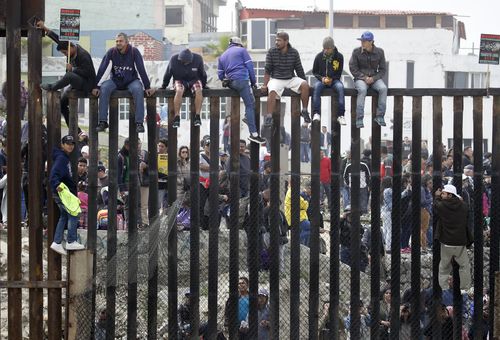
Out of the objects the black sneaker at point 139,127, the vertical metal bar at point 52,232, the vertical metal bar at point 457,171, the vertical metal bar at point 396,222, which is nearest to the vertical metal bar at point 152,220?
the black sneaker at point 139,127

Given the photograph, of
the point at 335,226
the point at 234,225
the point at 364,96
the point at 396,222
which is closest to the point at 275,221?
the point at 234,225

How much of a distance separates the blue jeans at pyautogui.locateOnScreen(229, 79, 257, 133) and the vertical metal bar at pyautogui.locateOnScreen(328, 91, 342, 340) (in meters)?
1.15

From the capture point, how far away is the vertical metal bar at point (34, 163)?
1730cm

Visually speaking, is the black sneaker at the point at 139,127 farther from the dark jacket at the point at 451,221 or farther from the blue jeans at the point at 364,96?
the dark jacket at the point at 451,221

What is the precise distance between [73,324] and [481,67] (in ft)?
149

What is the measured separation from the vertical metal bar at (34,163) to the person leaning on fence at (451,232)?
573cm

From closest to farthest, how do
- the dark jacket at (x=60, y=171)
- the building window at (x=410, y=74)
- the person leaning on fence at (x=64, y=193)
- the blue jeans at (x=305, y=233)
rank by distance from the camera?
the person leaning on fence at (x=64, y=193) < the dark jacket at (x=60, y=171) < the blue jeans at (x=305, y=233) < the building window at (x=410, y=74)

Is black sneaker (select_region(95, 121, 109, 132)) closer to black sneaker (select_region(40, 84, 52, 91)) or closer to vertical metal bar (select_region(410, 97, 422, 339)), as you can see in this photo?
black sneaker (select_region(40, 84, 52, 91))

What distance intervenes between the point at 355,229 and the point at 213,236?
6.74 feet

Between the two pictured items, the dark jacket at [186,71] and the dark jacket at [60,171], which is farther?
the dark jacket at [186,71]

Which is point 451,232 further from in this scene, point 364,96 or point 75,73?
point 75,73

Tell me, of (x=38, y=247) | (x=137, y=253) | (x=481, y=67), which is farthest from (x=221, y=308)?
(x=481, y=67)

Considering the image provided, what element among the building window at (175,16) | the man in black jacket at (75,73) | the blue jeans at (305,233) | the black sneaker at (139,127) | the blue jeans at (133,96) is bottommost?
the blue jeans at (305,233)

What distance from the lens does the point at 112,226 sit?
1747 cm
